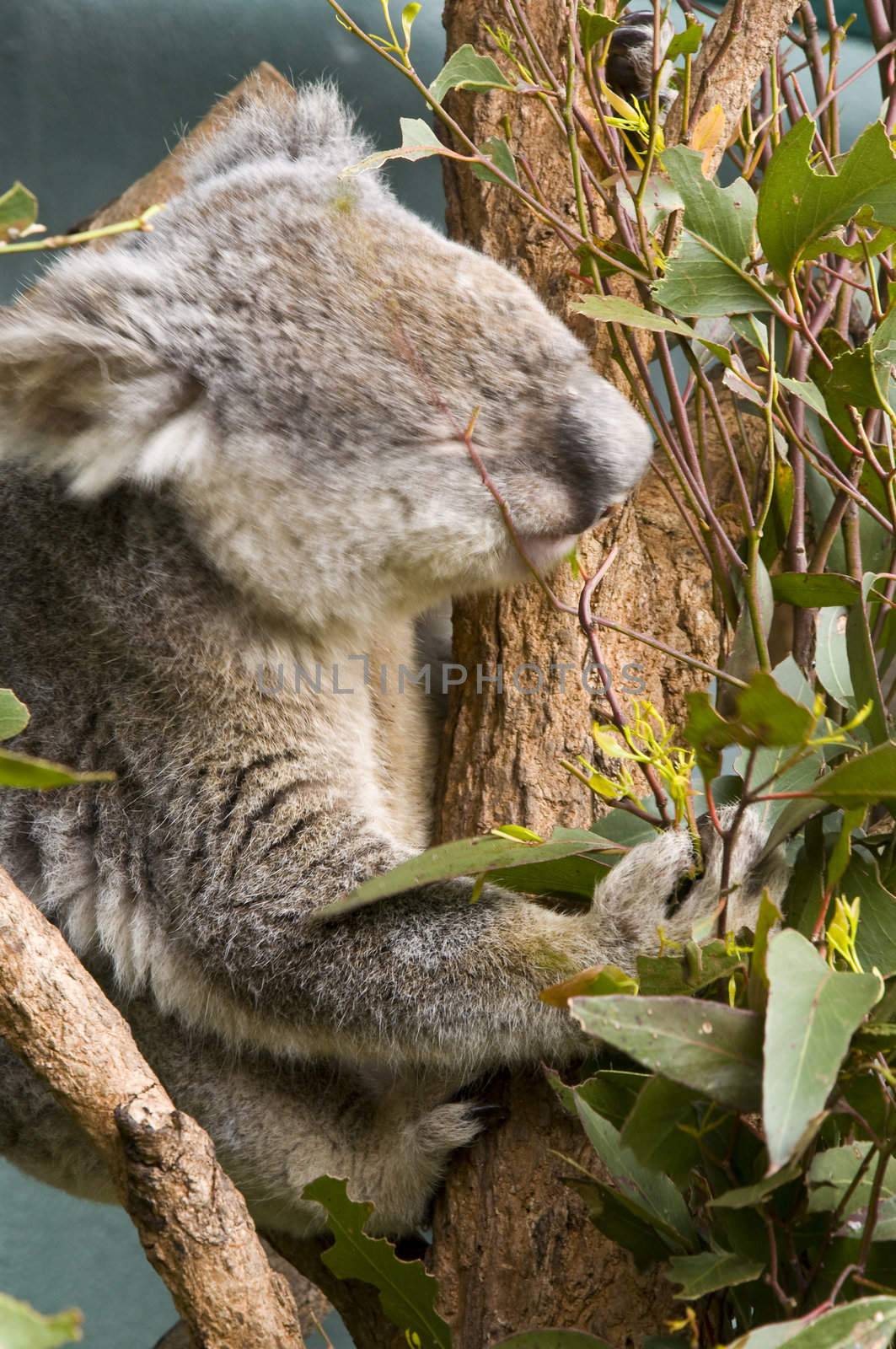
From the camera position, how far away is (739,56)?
5.95 ft

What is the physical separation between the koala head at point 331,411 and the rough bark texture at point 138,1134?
0.66 metres

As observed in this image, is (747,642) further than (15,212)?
Yes

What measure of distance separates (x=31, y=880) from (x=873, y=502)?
4.11ft

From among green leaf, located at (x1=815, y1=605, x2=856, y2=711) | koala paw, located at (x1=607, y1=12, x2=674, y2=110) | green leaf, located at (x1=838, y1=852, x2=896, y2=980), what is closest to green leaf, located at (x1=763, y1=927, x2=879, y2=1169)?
green leaf, located at (x1=838, y1=852, x2=896, y2=980)

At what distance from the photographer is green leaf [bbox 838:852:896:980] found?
3.85 feet

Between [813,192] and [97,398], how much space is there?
0.89 meters

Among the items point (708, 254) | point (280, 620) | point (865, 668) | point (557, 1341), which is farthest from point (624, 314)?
point (557, 1341)

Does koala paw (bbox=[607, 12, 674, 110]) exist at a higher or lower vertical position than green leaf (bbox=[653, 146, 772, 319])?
higher

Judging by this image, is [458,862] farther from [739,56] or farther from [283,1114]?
[739,56]

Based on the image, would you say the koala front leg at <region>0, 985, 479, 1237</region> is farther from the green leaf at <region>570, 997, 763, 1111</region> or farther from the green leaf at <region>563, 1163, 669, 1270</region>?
the green leaf at <region>570, 997, 763, 1111</region>

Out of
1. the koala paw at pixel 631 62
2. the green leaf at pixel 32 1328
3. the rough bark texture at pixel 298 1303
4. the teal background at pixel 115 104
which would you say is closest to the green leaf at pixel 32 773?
the green leaf at pixel 32 1328

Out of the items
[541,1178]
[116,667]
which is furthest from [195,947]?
[541,1178]

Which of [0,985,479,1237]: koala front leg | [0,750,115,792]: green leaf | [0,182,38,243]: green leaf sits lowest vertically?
[0,985,479,1237]: koala front leg

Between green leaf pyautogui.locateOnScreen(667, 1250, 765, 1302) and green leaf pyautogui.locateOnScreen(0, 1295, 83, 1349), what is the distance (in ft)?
1.84
